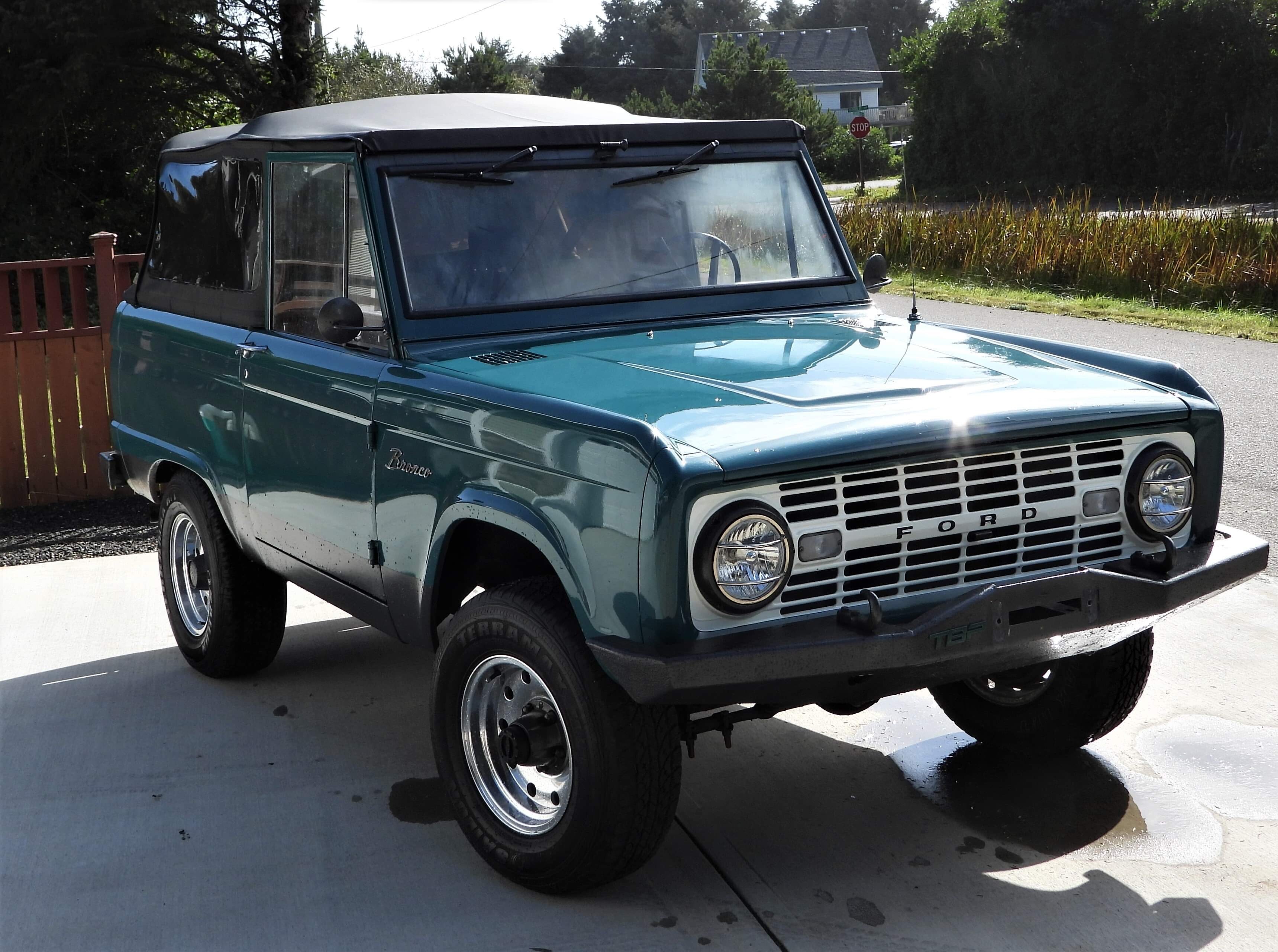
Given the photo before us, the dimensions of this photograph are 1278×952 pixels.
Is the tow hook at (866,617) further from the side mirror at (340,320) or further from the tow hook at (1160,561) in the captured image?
the side mirror at (340,320)

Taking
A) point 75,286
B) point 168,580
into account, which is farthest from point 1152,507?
point 75,286

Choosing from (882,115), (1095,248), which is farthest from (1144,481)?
(882,115)

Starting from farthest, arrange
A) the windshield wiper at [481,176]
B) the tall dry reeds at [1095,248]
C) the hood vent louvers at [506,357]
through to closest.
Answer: the tall dry reeds at [1095,248] → the windshield wiper at [481,176] → the hood vent louvers at [506,357]

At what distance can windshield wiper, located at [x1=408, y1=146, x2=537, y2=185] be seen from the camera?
13.3ft

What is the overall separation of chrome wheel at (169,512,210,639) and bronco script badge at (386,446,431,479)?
1715 millimetres

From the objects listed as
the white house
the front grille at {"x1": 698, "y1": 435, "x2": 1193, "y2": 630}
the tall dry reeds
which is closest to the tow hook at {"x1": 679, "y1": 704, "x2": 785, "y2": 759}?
the front grille at {"x1": 698, "y1": 435, "x2": 1193, "y2": 630}

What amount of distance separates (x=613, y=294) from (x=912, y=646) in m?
1.73

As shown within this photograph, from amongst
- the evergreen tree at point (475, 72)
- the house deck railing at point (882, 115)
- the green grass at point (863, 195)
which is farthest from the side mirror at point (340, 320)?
Answer: the house deck railing at point (882, 115)

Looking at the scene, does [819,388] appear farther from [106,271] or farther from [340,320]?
[106,271]

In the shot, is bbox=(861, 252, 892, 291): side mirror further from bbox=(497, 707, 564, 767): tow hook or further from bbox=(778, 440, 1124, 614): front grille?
bbox=(497, 707, 564, 767): tow hook

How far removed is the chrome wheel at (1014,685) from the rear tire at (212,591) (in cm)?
258

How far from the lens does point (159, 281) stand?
5355 mm

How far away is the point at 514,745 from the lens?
3311 mm

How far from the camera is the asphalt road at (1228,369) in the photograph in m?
7.34
